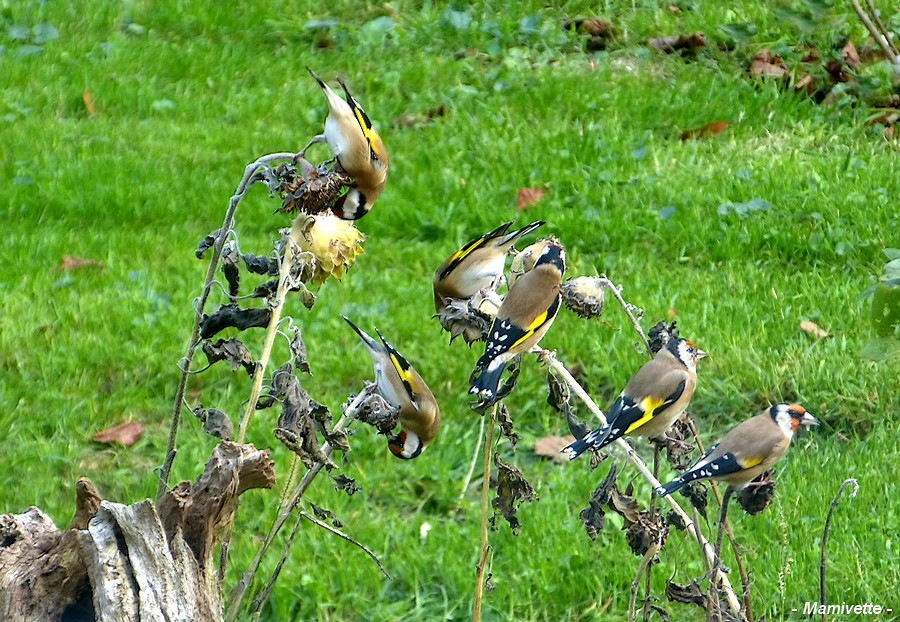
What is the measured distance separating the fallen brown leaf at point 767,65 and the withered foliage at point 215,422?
5.05 meters

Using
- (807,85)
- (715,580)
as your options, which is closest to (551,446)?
(715,580)

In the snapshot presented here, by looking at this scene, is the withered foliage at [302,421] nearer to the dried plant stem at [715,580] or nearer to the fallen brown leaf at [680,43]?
the dried plant stem at [715,580]

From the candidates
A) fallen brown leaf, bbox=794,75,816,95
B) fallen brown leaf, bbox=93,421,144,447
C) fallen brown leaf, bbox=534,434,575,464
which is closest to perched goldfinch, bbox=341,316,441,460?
fallen brown leaf, bbox=534,434,575,464

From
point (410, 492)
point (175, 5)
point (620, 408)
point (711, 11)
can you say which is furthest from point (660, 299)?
point (175, 5)

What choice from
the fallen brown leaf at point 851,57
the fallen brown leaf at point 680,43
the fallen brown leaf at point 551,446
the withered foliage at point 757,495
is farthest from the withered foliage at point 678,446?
the fallen brown leaf at point 680,43

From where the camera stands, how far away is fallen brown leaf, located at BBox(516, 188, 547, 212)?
5.61 meters

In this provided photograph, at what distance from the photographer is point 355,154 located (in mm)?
2555

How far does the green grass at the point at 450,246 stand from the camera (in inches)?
143

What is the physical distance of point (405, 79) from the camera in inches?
272

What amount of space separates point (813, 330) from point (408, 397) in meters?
2.17

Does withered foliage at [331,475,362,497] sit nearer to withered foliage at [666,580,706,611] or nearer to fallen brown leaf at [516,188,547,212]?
withered foliage at [666,580,706,611]

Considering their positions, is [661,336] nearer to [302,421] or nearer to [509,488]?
[509,488]

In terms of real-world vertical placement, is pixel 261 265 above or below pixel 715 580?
above

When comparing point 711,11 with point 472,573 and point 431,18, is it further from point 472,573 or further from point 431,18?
point 472,573
